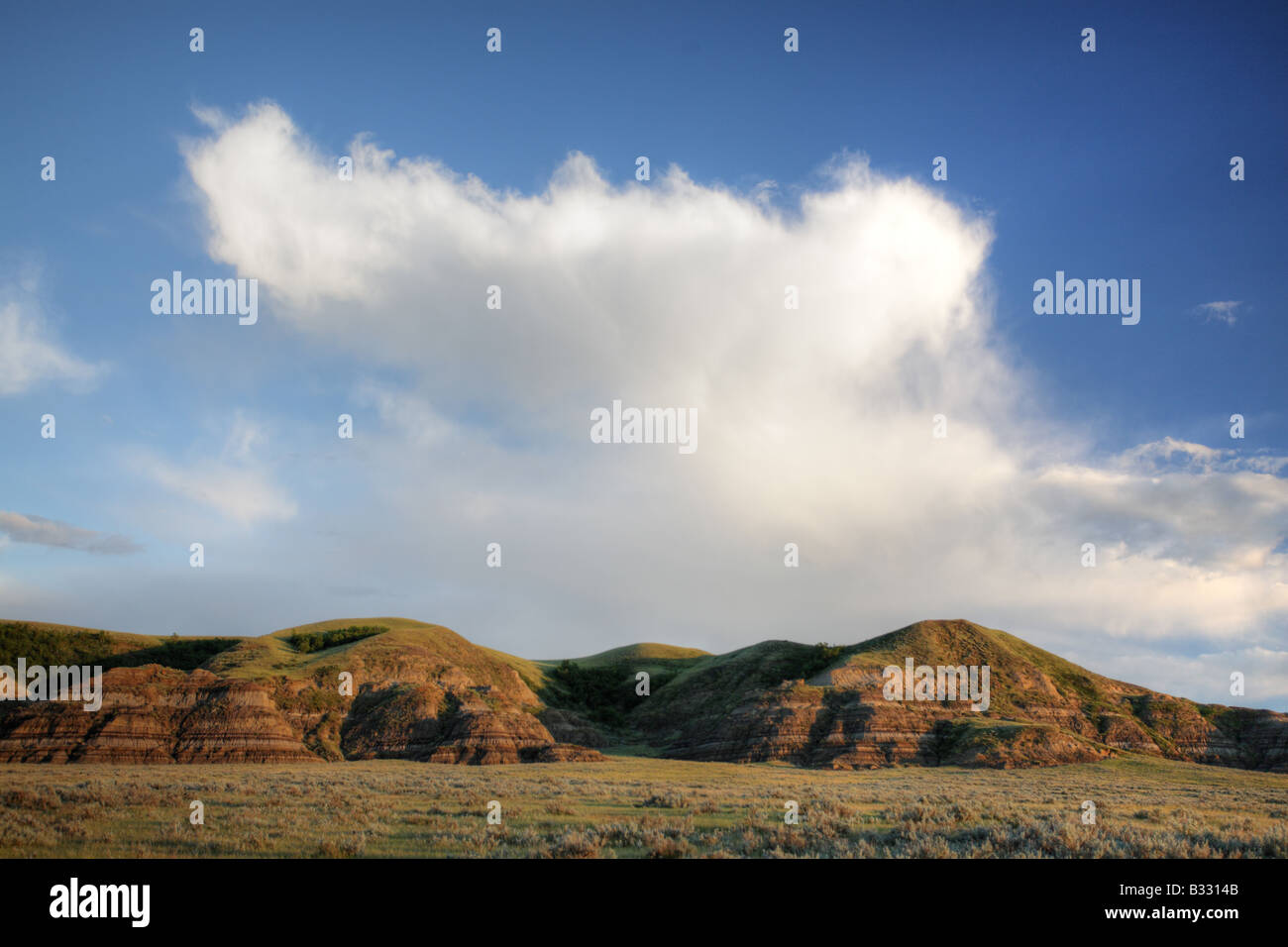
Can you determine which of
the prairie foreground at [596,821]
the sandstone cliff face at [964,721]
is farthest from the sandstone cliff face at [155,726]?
the sandstone cliff face at [964,721]

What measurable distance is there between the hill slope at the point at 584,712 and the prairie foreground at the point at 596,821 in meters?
21.1

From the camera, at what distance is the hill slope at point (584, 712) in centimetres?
5875

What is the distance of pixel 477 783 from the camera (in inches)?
1448

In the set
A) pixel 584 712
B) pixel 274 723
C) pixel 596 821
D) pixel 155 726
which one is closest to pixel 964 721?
pixel 584 712

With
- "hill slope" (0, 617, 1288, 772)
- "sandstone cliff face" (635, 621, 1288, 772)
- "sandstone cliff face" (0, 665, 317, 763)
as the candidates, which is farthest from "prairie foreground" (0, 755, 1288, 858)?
"sandstone cliff face" (635, 621, 1288, 772)

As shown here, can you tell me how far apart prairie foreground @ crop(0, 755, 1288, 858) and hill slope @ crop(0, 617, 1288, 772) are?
831 inches

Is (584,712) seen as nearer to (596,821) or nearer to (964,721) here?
(964,721)

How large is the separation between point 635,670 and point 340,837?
121m

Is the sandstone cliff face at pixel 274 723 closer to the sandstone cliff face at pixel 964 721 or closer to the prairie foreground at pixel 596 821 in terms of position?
the prairie foreground at pixel 596 821

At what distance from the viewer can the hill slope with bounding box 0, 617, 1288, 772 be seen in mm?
58750

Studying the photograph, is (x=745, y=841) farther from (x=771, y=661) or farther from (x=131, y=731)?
(x=771, y=661)

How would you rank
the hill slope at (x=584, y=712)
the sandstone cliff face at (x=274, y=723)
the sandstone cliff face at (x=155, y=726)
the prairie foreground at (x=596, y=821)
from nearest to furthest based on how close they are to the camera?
the prairie foreground at (x=596, y=821)
the sandstone cliff face at (x=155, y=726)
the sandstone cliff face at (x=274, y=723)
the hill slope at (x=584, y=712)

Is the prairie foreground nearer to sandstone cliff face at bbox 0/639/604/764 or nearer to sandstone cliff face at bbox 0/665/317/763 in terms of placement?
sandstone cliff face at bbox 0/665/317/763
